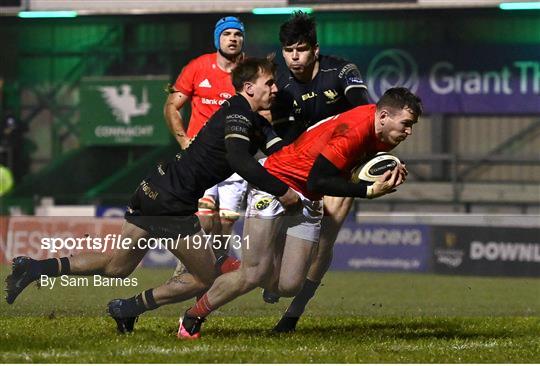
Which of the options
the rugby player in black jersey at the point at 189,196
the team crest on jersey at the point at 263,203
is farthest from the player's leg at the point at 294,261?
the rugby player in black jersey at the point at 189,196

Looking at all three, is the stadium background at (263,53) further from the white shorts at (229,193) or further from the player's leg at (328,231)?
the player's leg at (328,231)

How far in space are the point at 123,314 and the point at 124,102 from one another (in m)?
14.2

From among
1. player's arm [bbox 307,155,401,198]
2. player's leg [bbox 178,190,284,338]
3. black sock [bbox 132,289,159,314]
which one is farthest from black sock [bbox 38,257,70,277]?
player's arm [bbox 307,155,401,198]

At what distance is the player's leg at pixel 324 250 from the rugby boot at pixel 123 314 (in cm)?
116

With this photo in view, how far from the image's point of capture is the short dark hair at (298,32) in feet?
35.4

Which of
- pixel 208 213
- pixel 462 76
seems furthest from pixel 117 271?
pixel 462 76

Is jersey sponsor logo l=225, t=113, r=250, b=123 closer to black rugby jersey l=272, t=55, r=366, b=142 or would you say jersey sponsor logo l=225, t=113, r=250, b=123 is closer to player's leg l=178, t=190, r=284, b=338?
player's leg l=178, t=190, r=284, b=338

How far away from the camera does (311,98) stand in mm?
11008

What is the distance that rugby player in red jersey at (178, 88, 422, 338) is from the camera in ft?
32.7

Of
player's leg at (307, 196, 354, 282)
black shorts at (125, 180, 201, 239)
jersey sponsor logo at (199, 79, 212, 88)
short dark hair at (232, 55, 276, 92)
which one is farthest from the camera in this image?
jersey sponsor logo at (199, 79, 212, 88)

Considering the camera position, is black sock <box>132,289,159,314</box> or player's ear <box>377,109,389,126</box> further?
black sock <box>132,289,159,314</box>

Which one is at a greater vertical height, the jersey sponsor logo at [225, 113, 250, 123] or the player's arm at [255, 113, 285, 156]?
the jersey sponsor logo at [225, 113, 250, 123]

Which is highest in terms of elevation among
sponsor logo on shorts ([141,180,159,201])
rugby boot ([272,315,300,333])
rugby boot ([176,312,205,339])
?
sponsor logo on shorts ([141,180,159,201])

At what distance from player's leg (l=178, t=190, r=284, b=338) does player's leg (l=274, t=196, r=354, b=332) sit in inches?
28.6
